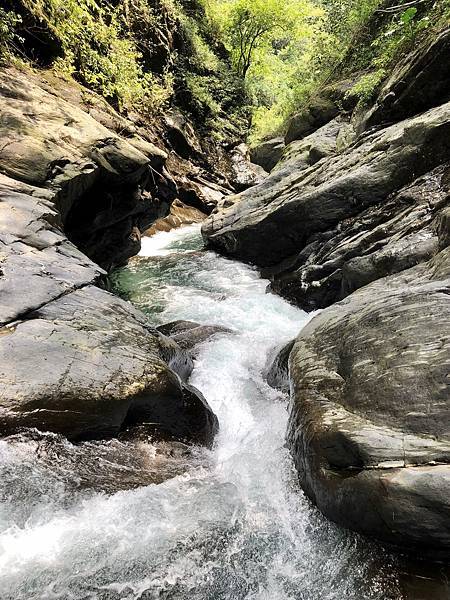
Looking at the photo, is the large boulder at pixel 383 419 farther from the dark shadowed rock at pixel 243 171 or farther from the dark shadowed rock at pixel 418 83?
the dark shadowed rock at pixel 243 171

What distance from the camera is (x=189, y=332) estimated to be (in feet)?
28.3

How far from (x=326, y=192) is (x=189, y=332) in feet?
16.5

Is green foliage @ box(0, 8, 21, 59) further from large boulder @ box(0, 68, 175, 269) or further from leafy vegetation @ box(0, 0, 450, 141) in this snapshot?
large boulder @ box(0, 68, 175, 269)

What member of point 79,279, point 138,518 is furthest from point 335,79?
point 138,518

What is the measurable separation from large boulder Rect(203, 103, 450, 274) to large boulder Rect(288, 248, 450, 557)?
16.2ft

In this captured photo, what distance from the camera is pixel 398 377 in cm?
387

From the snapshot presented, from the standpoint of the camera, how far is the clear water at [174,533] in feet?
10.2

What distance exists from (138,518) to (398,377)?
8.88ft

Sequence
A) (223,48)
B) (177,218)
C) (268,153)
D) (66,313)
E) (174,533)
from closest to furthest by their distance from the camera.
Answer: (174,533) < (66,313) < (177,218) < (268,153) < (223,48)

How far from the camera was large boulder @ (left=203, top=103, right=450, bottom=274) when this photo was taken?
356 inches

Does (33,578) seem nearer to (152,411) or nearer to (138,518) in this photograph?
(138,518)

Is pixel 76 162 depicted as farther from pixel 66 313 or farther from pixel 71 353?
pixel 71 353

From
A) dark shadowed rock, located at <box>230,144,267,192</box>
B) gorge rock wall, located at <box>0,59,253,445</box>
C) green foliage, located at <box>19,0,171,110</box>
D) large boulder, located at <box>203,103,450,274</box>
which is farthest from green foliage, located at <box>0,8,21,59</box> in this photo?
dark shadowed rock, located at <box>230,144,267,192</box>

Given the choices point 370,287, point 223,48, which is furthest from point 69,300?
point 223,48
